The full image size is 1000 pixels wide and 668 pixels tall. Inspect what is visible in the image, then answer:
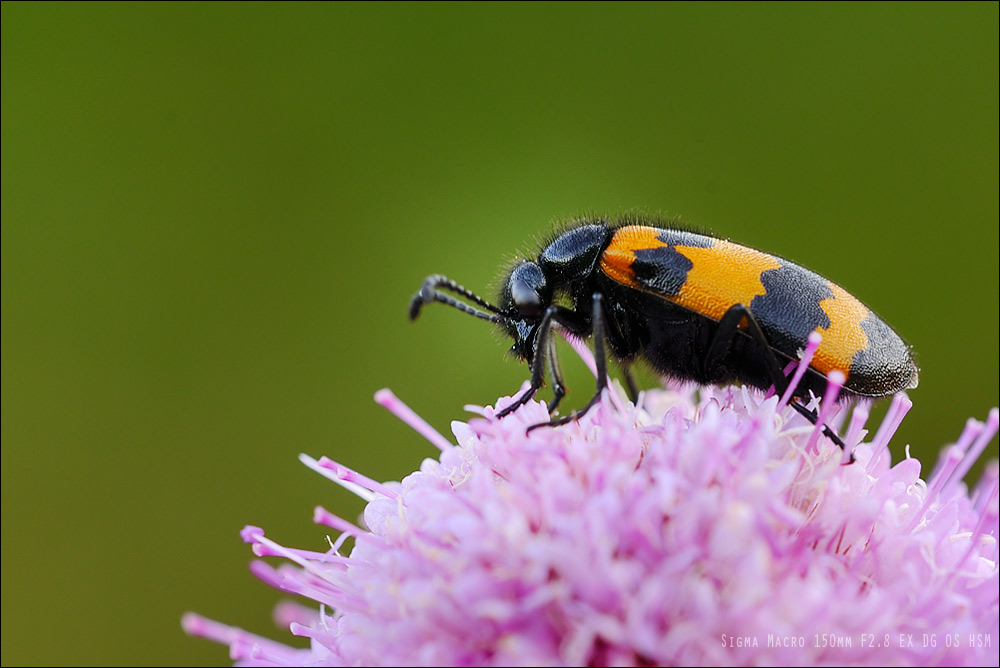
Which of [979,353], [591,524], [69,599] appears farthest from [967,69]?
[69,599]

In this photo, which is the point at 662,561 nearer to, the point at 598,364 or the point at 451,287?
the point at 598,364

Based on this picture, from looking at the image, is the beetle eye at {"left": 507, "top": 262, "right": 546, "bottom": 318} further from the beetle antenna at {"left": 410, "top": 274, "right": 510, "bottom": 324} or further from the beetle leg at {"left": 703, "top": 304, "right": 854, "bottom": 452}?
the beetle leg at {"left": 703, "top": 304, "right": 854, "bottom": 452}

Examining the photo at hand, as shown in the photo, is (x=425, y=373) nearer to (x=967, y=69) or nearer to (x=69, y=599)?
(x=69, y=599)

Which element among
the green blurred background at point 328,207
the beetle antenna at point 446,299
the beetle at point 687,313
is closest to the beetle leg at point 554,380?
the beetle at point 687,313

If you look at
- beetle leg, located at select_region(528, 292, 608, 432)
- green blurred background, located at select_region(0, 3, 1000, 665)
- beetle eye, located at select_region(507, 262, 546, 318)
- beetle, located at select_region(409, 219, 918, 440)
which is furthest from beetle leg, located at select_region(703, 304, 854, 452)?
green blurred background, located at select_region(0, 3, 1000, 665)

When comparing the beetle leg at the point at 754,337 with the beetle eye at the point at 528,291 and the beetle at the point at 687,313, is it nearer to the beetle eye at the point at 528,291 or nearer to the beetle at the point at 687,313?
the beetle at the point at 687,313

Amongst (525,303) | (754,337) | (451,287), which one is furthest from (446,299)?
(754,337)
